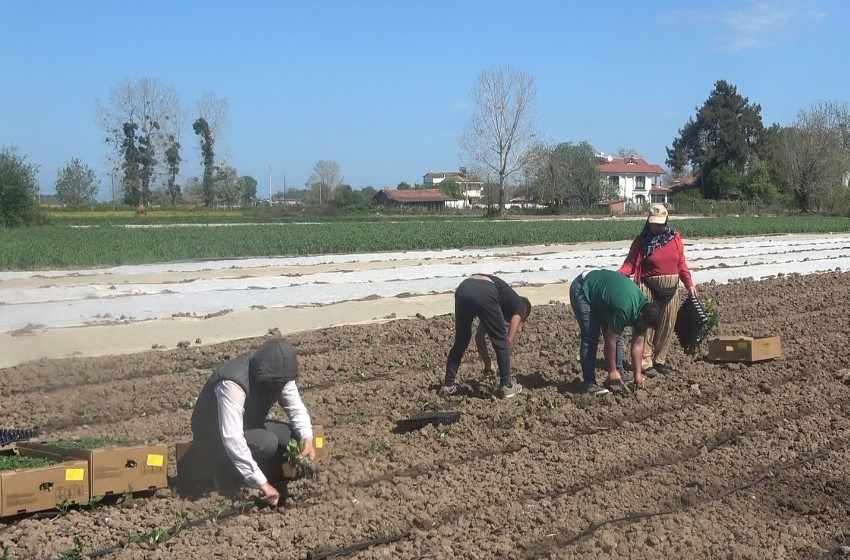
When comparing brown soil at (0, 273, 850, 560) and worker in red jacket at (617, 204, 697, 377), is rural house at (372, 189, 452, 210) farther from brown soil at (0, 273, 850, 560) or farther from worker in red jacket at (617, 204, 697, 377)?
worker in red jacket at (617, 204, 697, 377)

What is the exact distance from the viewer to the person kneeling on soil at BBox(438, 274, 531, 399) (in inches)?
283

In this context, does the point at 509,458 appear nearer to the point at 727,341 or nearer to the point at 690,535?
the point at 690,535

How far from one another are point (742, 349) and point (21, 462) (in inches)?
264

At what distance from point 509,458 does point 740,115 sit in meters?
84.3

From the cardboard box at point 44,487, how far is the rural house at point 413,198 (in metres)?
88.8

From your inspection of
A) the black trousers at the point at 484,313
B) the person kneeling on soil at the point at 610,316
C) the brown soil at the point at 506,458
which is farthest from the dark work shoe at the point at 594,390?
the black trousers at the point at 484,313

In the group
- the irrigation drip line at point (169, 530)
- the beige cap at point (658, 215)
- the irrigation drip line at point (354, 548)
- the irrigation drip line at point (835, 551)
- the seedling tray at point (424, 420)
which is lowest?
the irrigation drip line at point (835, 551)

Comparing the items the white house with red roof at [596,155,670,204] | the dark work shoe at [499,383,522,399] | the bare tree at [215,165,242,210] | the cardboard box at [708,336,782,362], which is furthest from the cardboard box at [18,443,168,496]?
the white house with red roof at [596,155,670,204]

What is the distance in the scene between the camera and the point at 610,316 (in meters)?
7.34

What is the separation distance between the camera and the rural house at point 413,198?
96688mm

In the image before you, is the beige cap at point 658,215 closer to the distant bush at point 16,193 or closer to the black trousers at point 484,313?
the black trousers at point 484,313

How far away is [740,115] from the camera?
3297 inches

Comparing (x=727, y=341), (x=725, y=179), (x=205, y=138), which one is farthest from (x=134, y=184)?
(x=727, y=341)

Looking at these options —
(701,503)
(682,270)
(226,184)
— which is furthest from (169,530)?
(226,184)
